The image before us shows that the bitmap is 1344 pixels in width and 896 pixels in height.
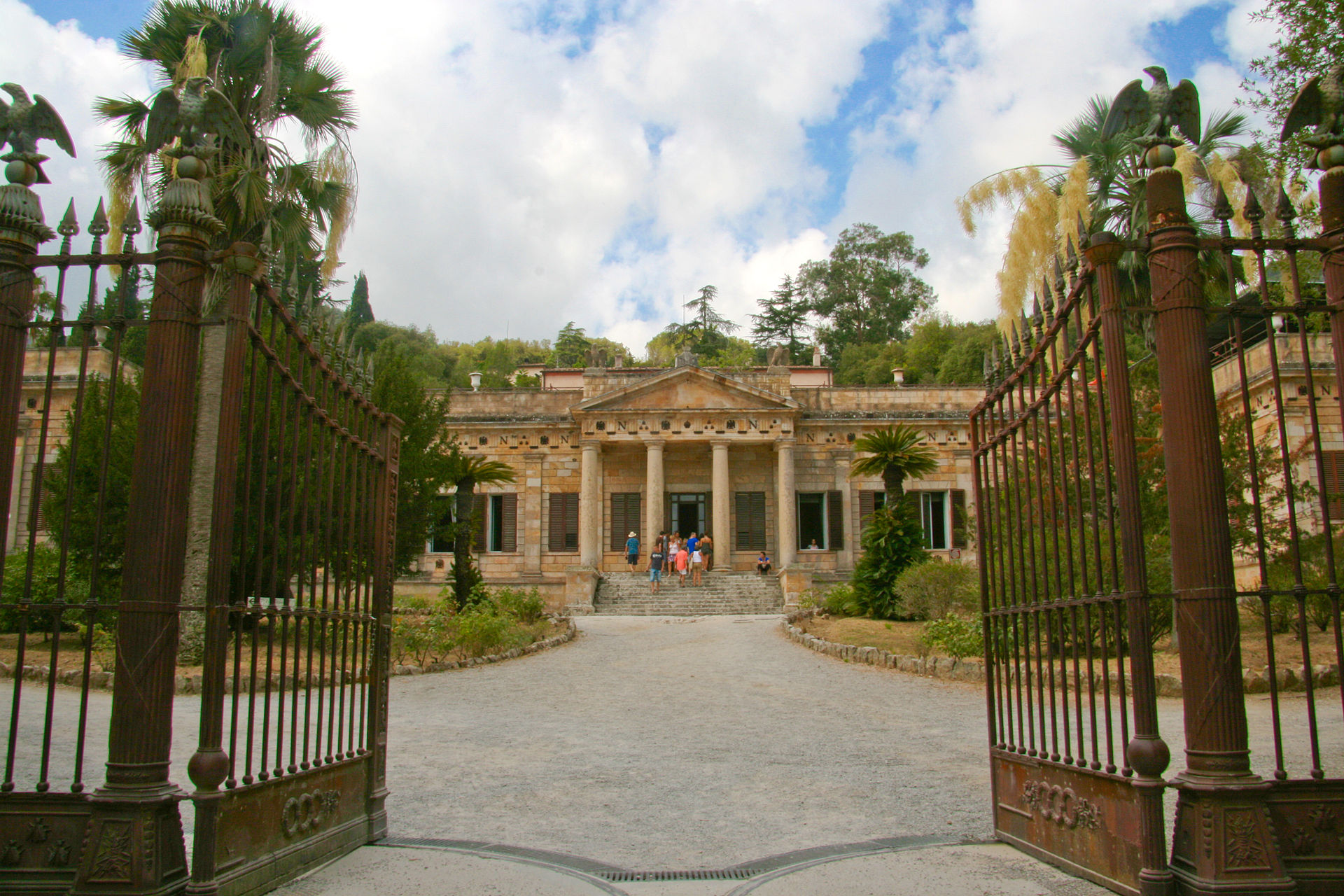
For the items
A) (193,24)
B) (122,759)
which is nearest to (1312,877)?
(122,759)

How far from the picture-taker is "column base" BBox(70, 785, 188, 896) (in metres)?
3.28

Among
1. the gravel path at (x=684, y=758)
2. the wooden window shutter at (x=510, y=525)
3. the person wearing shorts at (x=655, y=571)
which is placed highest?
the wooden window shutter at (x=510, y=525)

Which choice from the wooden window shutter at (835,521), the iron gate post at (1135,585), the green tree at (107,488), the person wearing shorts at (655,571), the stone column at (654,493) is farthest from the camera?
the wooden window shutter at (835,521)

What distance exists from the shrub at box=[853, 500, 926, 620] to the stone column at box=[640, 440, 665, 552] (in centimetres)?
902

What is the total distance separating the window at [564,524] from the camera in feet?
90.5

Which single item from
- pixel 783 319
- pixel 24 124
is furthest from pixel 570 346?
pixel 24 124

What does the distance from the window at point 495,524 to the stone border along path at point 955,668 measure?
1233cm

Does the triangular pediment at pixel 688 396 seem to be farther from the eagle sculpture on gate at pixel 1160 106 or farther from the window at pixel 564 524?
the eagle sculpture on gate at pixel 1160 106

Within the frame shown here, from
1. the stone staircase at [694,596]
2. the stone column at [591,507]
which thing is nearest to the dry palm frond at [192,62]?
the stone staircase at [694,596]

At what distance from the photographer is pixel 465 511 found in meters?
18.1

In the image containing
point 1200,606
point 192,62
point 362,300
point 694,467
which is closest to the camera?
point 1200,606

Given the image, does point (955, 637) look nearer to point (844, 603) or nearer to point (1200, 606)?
point (844, 603)

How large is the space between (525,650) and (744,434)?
13743mm

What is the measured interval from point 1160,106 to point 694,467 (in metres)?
24.4
